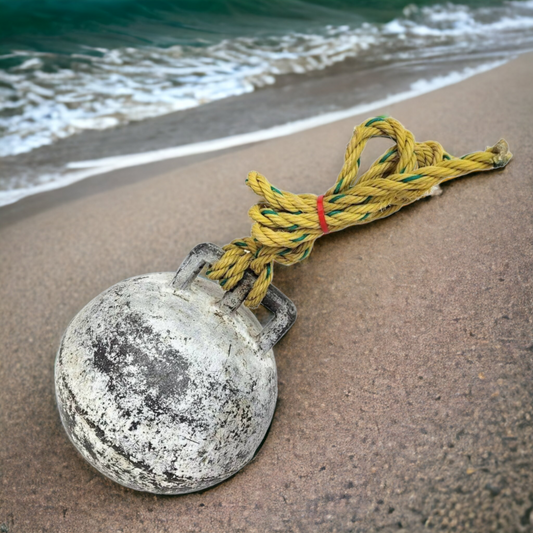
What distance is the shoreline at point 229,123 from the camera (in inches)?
137

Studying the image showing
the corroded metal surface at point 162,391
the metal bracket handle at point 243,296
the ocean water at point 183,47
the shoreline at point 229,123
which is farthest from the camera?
the ocean water at point 183,47

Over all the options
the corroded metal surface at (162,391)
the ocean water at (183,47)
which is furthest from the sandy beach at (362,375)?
the ocean water at (183,47)

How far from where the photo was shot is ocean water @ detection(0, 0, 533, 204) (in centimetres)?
434

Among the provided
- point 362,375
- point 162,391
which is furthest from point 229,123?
point 162,391

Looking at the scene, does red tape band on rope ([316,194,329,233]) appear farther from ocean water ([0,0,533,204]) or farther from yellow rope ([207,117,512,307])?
ocean water ([0,0,533,204])

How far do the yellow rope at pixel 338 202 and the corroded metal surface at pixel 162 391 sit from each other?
191 mm

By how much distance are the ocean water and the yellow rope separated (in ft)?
7.77

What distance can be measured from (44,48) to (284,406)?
496 centimetres

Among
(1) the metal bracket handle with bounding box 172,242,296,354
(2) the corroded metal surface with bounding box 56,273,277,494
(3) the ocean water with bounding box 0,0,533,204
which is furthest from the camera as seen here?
(3) the ocean water with bounding box 0,0,533,204

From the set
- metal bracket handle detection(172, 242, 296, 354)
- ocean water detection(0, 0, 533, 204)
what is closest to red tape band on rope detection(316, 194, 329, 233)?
metal bracket handle detection(172, 242, 296, 354)

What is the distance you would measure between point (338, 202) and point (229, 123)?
2.44 meters

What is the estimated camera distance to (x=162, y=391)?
1318 millimetres

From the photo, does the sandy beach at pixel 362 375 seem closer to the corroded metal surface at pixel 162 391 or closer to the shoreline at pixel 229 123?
the corroded metal surface at pixel 162 391

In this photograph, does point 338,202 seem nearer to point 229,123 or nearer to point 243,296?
point 243,296
